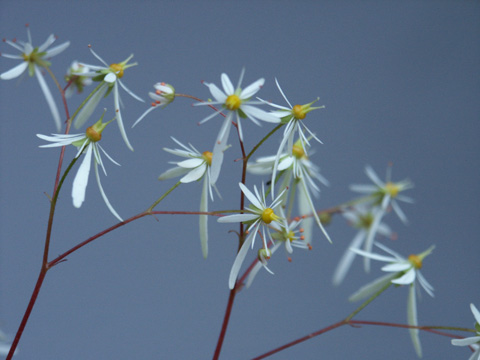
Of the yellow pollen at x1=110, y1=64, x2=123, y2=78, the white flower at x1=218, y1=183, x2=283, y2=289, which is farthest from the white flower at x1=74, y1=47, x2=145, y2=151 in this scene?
the white flower at x1=218, y1=183, x2=283, y2=289

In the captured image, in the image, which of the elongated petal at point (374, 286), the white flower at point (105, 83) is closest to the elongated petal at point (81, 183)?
the white flower at point (105, 83)

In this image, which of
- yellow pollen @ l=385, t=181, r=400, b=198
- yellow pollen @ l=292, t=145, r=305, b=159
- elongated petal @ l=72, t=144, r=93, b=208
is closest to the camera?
elongated petal @ l=72, t=144, r=93, b=208

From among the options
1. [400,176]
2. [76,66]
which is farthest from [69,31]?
[400,176]

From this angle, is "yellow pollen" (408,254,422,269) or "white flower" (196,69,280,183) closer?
"white flower" (196,69,280,183)

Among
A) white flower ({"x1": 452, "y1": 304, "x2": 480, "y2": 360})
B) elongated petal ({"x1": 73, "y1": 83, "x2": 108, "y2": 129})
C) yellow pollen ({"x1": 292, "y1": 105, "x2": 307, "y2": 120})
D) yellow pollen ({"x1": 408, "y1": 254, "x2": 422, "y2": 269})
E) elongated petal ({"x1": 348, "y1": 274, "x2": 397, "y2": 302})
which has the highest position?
elongated petal ({"x1": 73, "y1": 83, "x2": 108, "y2": 129})

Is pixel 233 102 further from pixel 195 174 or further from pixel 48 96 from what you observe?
pixel 48 96

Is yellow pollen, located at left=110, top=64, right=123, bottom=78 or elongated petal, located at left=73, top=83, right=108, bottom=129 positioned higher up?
yellow pollen, located at left=110, top=64, right=123, bottom=78

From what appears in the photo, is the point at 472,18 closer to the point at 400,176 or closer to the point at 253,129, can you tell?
the point at 400,176

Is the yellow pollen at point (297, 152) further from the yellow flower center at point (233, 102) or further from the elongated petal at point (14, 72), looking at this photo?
the elongated petal at point (14, 72)

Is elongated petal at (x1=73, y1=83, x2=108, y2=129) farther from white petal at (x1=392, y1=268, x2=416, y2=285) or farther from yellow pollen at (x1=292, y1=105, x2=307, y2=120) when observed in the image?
white petal at (x1=392, y1=268, x2=416, y2=285)
